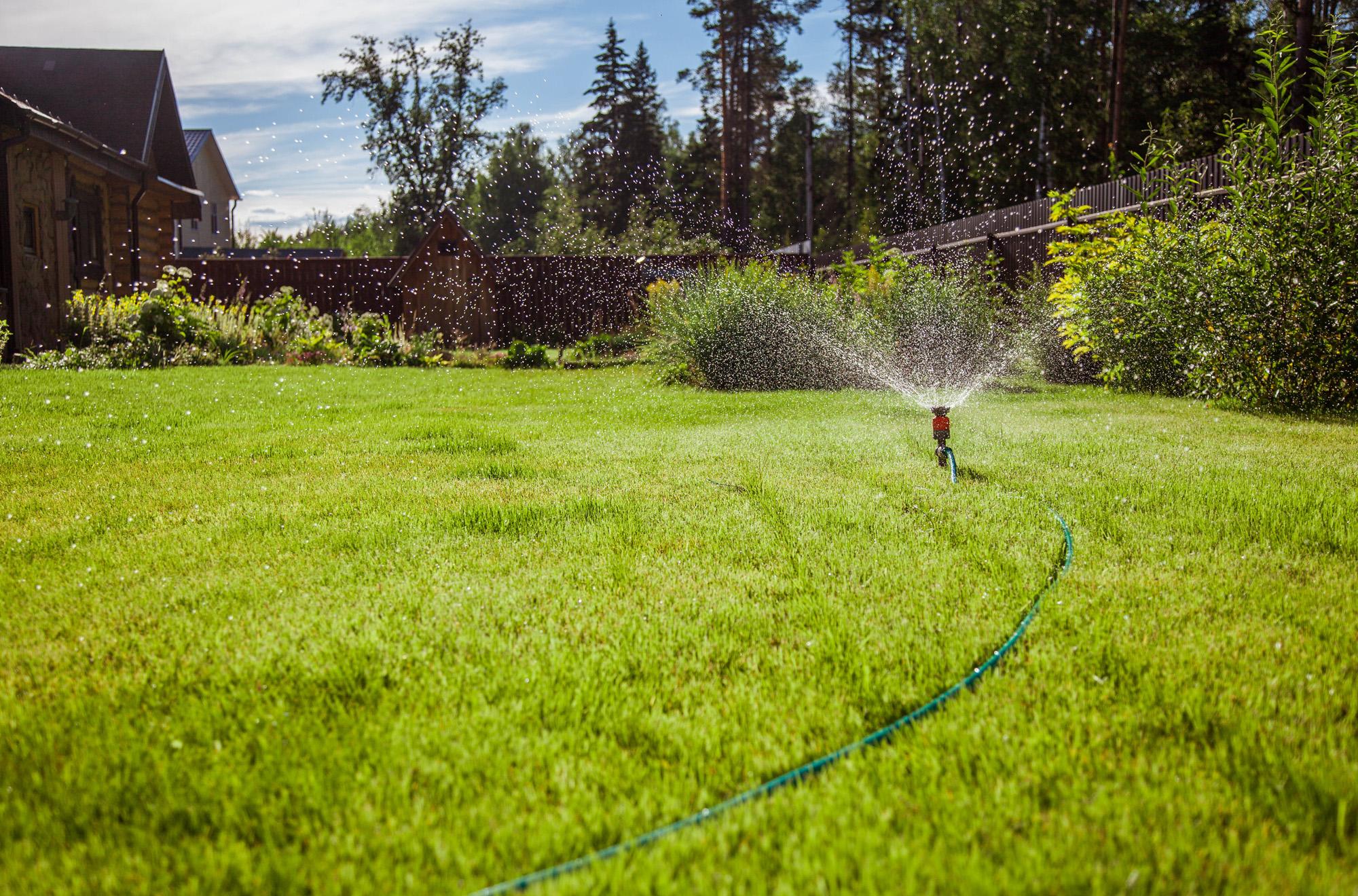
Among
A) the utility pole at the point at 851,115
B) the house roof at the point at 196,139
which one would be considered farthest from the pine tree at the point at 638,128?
the house roof at the point at 196,139

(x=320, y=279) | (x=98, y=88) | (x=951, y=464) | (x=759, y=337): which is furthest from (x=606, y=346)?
(x=951, y=464)

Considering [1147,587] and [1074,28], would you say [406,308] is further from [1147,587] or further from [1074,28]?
[1074,28]

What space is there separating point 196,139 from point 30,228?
20887 mm

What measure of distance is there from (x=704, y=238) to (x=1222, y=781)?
24251mm

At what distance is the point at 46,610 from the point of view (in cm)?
237

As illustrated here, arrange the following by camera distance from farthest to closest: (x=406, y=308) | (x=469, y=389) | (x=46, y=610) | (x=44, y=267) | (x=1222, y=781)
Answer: (x=406, y=308) → (x=44, y=267) → (x=469, y=389) → (x=46, y=610) → (x=1222, y=781)

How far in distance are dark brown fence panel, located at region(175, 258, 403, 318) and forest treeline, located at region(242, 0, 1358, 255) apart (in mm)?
8187

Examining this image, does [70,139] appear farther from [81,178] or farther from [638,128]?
[638,128]

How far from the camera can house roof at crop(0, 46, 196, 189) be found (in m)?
14.7

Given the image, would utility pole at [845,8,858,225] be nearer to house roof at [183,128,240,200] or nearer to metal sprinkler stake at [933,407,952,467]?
house roof at [183,128,240,200]

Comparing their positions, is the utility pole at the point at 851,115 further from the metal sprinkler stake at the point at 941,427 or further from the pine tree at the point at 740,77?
the metal sprinkler stake at the point at 941,427

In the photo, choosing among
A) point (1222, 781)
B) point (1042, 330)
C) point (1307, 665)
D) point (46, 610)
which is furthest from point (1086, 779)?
point (1042, 330)

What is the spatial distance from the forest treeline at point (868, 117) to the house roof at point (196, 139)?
820 centimetres

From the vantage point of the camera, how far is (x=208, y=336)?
11438 mm
